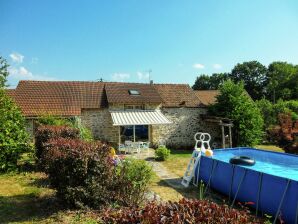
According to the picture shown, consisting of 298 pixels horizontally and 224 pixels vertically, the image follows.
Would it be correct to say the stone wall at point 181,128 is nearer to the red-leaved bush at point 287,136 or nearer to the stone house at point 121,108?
the stone house at point 121,108

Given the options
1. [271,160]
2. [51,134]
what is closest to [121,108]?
[51,134]

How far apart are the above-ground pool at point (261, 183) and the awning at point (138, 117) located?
11.2m

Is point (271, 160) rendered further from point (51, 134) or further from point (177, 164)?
point (51, 134)

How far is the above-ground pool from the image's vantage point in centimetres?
923

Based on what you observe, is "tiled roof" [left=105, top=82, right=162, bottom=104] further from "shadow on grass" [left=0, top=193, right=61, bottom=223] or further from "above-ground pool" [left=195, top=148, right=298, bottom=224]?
"shadow on grass" [left=0, top=193, right=61, bottom=223]

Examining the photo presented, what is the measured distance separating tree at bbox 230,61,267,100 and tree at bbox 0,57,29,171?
57.9m

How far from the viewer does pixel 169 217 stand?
370cm

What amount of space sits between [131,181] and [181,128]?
21.1m

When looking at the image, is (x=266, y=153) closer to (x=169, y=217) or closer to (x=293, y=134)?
(x=293, y=134)

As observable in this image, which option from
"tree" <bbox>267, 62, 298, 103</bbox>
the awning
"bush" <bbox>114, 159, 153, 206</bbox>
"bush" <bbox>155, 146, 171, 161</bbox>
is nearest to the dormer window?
the awning

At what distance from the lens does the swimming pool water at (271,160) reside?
15000 mm

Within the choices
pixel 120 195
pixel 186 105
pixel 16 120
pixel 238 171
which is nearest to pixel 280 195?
pixel 238 171

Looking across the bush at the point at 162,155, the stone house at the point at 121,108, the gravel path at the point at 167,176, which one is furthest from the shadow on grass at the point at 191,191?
the stone house at the point at 121,108

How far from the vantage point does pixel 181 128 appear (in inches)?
1169
